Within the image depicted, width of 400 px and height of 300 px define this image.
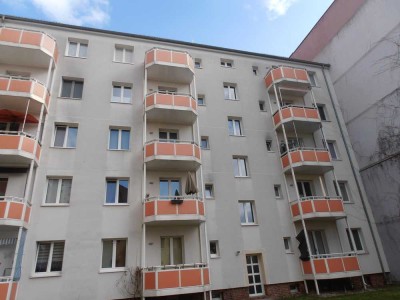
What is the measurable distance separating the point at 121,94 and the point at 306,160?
12.6 metres

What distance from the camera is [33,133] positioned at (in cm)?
1538

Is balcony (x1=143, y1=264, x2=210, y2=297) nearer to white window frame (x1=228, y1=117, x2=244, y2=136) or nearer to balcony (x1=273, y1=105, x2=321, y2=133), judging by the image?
white window frame (x1=228, y1=117, x2=244, y2=136)

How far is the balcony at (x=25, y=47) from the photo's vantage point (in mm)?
15662

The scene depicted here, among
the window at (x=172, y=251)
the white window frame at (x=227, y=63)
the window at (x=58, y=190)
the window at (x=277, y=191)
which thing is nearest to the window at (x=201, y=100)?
the white window frame at (x=227, y=63)

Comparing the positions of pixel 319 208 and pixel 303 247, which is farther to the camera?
pixel 319 208

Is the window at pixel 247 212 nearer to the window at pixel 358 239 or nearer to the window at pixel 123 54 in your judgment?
the window at pixel 358 239

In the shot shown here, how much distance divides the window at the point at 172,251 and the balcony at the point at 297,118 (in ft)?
34.2

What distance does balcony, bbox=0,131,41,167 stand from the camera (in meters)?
13.4

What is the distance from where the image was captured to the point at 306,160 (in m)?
18.2

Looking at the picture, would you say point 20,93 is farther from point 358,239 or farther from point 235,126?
point 358,239

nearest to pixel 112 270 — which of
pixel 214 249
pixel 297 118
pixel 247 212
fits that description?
pixel 214 249

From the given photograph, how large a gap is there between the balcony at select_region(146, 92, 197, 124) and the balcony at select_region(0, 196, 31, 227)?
807cm

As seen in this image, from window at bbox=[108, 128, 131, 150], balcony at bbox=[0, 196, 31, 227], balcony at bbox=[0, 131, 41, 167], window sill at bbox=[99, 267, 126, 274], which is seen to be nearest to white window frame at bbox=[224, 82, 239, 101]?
window at bbox=[108, 128, 131, 150]

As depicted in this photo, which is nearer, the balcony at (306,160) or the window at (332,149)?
the balcony at (306,160)
